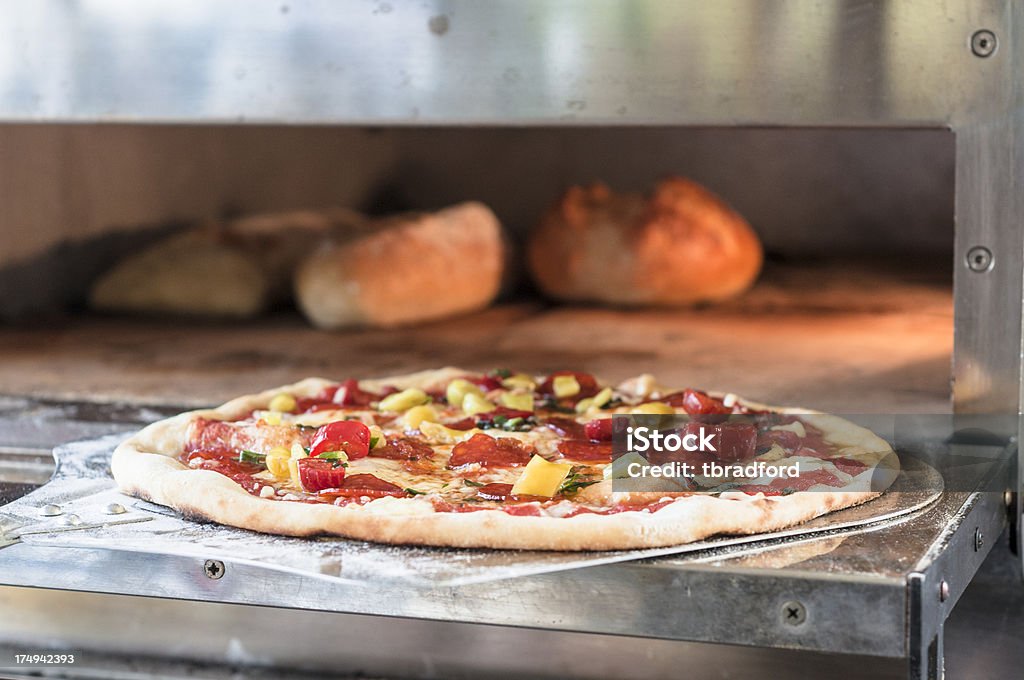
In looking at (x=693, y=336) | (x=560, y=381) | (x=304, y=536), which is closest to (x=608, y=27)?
(x=560, y=381)

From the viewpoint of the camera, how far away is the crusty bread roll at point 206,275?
3270 mm

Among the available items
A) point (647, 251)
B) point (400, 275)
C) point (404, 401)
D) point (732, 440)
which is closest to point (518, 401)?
point (404, 401)

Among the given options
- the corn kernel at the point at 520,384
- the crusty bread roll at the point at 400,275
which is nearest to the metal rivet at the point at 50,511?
the corn kernel at the point at 520,384

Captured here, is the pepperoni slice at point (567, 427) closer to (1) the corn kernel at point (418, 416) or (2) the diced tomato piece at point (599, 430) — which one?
(2) the diced tomato piece at point (599, 430)

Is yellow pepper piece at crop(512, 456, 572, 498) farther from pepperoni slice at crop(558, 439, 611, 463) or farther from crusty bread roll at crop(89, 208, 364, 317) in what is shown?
crusty bread roll at crop(89, 208, 364, 317)

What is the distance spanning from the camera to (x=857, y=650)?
50.5 inches

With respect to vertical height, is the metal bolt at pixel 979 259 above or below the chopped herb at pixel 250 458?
above

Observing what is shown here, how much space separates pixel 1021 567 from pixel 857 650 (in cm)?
68

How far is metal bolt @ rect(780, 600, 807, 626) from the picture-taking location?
1.29 metres

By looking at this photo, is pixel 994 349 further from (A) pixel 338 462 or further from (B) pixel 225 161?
(B) pixel 225 161

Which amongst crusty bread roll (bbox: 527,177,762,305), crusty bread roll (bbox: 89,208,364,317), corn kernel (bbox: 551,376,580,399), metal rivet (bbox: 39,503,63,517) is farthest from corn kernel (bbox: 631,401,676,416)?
crusty bread roll (bbox: 89,208,364,317)

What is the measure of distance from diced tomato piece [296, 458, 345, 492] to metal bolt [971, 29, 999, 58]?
1057 mm

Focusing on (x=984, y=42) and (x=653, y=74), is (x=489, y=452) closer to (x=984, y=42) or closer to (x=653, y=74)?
(x=653, y=74)

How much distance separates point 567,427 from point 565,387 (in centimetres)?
19
